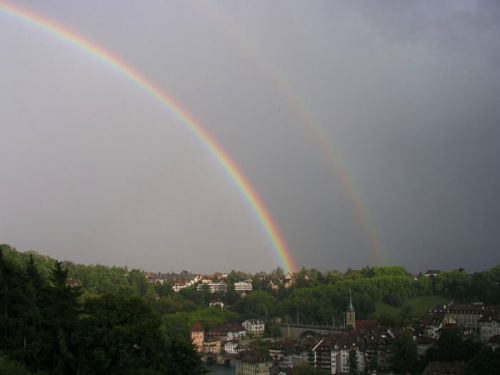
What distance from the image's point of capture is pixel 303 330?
57.6 m

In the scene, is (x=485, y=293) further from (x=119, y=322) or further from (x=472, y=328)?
Answer: (x=119, y=322)

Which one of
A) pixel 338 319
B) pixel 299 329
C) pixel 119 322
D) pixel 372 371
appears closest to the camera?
pixel 119 322

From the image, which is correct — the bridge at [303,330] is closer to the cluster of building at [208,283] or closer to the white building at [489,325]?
the white building at [489,325]

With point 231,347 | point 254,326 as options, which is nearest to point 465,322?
point 231,347

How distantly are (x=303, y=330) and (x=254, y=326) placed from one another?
667 centimetres

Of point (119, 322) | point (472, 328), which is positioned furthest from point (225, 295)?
point (119, 322)

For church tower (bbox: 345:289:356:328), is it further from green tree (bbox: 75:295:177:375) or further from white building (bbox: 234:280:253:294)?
white building (bbox: 234:280:253:294)

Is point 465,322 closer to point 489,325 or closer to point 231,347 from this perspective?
point 489,325

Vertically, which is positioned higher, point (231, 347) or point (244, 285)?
point (244, 285)

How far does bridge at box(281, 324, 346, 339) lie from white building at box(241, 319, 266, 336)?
272 centimetres

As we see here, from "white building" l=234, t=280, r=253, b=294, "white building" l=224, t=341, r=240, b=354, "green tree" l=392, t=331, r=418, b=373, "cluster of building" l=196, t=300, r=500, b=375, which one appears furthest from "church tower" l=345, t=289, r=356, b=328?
"white building" l=234, t=280, r=253, b=294

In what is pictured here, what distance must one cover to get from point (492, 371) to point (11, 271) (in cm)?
2021

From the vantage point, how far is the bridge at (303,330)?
55266 mm

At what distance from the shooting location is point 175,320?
54281mm
